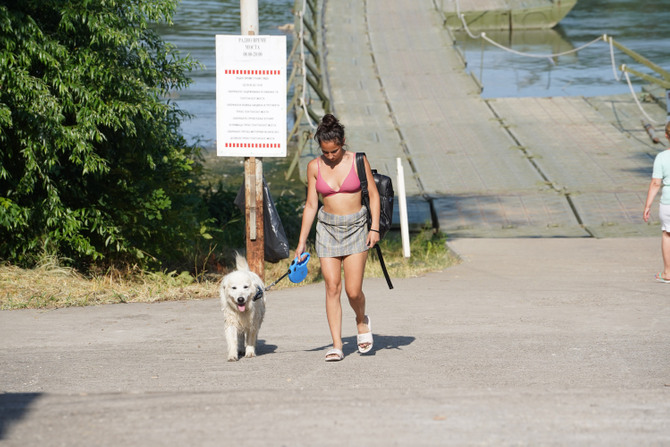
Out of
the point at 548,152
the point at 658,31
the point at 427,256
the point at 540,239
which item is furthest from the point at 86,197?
the point at 658,31

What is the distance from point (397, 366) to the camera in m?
6.83

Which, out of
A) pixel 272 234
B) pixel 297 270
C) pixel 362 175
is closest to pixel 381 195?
pixel 362 175

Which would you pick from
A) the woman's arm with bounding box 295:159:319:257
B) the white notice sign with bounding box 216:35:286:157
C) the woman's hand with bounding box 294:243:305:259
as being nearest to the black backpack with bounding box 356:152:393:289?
the woman's arm with bounding box 295:159:319:257

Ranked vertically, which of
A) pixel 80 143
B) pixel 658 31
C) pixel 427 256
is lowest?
pixel 427 256

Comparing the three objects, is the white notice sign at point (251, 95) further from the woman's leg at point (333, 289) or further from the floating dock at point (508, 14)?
the floating dock at point (508, 14)

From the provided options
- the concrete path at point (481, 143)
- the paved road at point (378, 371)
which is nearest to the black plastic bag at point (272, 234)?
the paved road at point (378, 371)

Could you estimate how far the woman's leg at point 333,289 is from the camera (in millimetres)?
6988

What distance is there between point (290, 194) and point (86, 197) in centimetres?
821

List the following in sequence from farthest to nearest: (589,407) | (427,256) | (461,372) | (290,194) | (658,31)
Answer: (658,31) < (290,194) < (427,256) < (461,372) < (589,407)

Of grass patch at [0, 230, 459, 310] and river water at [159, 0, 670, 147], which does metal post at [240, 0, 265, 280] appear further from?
river water at [159, 0, 670, 147]

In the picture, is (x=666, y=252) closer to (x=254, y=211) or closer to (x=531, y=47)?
(x=254, y=211)

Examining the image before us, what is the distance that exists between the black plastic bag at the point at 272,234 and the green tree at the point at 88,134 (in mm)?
1269

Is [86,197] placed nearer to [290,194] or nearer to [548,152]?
[290,194]

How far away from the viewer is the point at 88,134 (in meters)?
9.80
